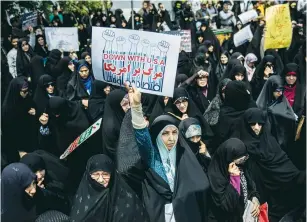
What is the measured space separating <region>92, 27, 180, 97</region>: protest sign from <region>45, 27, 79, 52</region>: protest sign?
4.96 m

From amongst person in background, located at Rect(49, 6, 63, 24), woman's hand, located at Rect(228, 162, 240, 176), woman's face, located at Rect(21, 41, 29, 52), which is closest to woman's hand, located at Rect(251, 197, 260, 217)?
woman's hand, located at Rect(228, 162, 240, 176)

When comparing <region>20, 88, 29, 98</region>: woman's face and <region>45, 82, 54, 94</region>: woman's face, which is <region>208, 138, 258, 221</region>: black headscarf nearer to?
<region>20, 88, 29, 98</region>: woman's face

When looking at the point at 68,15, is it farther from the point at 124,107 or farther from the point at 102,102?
the point at 124,107

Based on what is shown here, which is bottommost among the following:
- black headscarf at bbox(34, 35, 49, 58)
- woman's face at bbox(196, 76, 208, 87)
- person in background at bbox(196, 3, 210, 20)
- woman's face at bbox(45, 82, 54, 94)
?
black headscarf at bbox(34, 35, 49, 58)

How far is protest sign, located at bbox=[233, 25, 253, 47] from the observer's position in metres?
9.09

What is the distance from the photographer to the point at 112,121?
4395 millimetres

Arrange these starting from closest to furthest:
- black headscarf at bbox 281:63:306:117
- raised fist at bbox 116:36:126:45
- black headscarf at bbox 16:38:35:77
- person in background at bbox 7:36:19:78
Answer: raised fist at bbox 116:36:126:45, black headscarf at bbox 281:63:306:117, black headscarf at bbox 16:38:35:77, person in background at bbox 7:36:19:78

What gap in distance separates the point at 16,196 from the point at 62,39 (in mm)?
6267

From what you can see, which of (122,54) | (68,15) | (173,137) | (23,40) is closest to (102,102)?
(122,54)

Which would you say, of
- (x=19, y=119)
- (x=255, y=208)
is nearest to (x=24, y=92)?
(x=19, y=119)

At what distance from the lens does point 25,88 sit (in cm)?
574

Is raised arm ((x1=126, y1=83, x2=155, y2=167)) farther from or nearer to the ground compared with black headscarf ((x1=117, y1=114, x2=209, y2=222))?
farther from the ground

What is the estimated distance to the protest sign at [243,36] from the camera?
9094mm

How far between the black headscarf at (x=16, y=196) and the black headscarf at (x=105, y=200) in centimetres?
27
